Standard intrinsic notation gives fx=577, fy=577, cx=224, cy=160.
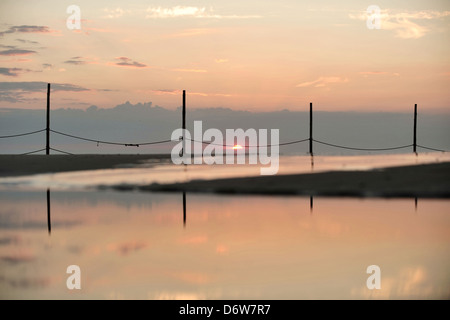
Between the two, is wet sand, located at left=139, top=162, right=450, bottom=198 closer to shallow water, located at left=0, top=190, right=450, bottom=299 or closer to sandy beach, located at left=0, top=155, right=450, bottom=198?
sandy beach, located at left=0, top=155, right=450, bottom=198

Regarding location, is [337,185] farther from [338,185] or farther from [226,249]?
[226,249]

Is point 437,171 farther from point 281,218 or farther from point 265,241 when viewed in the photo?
point 265,241

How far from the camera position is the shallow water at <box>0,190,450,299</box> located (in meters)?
5.66

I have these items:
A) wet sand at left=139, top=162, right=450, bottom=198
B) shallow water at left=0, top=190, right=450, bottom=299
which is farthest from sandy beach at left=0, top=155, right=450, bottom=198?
shallow water at left=0, top=190, right=450, bottom=299

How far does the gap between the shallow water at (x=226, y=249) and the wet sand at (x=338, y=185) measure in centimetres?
177

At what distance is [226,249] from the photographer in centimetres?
762

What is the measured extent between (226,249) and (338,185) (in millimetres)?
9034

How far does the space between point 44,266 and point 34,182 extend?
12961 millimetres

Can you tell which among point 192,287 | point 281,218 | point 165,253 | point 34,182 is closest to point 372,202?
point 281,218

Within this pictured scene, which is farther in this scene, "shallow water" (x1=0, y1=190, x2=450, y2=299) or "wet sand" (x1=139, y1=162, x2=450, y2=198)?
"wet sand" (x1=139, y1=162, x2=450, y2=198)

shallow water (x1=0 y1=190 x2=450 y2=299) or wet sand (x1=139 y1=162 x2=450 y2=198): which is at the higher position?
wet sand (x1=139 y1=162 x2=450 y2=198)

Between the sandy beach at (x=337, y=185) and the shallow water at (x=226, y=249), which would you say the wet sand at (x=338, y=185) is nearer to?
the sandy beach at (x=337, y=185)

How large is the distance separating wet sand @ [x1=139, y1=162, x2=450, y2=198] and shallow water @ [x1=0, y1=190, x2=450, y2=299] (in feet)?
5.81
